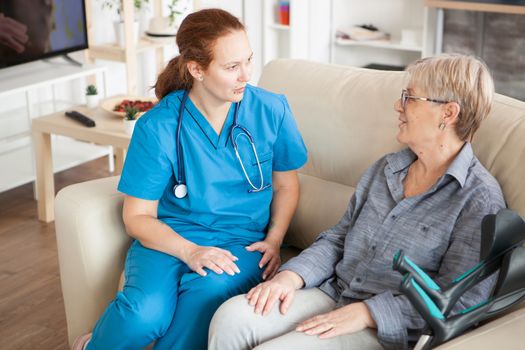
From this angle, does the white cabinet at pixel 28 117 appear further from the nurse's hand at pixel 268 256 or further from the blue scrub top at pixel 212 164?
the nurse's hand at pixel 268 256

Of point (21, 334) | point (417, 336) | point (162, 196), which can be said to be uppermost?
point (162, 196)

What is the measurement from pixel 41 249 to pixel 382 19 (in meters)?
2.51

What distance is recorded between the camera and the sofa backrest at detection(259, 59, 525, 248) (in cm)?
204

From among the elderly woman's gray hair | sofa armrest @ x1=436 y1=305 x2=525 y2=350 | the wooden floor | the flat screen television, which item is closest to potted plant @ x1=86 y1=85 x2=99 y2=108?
the flat screen television

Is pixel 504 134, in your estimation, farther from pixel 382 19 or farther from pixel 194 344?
pixel 382 19

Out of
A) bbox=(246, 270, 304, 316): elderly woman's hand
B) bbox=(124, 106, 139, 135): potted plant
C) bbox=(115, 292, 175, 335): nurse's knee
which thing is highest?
bbox=(124, 106, 139, 135): potted plant

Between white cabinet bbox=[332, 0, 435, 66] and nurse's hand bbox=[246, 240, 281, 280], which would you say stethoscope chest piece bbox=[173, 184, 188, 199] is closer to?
nurse's hand bbox=[246, 240, 281, 280]

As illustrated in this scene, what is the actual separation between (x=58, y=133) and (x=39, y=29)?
61 centimetres

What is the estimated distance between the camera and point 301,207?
215 cm

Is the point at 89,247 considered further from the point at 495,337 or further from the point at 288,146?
the point at 495,337

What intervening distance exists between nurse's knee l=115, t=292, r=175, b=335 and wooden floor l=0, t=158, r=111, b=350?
716 mm

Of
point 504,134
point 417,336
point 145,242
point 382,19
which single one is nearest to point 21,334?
point 145,242

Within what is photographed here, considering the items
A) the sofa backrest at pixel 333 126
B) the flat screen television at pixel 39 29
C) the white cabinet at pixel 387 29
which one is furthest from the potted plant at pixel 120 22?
the sofa backrest at pixel 333 126

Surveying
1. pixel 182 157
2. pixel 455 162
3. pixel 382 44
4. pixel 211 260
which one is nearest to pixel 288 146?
pixel 182 157
